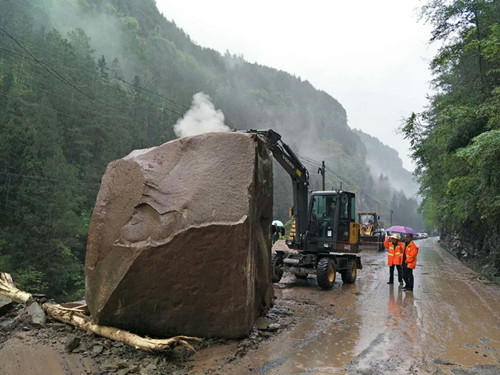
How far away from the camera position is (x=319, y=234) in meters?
11.3

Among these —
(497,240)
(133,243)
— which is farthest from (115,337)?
(497,240)

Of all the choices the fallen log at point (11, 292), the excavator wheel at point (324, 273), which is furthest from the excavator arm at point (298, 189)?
the fallen log at point (11, 292)

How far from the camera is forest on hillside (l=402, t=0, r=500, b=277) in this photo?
35.9 ft

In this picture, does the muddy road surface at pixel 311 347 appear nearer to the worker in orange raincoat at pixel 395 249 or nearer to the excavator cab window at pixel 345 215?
the worker in orange raincoat at pixel 395 249

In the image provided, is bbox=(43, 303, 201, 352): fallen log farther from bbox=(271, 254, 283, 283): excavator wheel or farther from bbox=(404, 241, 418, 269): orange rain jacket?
bbox=(404, 241, 418, 269): orange rain jacket

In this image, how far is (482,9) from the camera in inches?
561

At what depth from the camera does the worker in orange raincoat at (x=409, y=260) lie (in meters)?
10.6

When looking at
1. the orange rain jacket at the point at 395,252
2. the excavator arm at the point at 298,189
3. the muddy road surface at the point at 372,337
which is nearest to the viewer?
the muddy road surface at the point at 372,337

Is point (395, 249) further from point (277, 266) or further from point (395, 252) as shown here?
point (277, 266)

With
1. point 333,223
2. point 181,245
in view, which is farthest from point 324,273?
point 181,245

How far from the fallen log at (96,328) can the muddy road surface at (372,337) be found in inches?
16.8

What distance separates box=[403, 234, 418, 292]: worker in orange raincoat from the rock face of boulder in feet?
21.9

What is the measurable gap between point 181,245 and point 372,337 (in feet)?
11.7

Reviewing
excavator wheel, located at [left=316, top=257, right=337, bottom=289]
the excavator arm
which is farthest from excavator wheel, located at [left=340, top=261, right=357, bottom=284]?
the excavator arm
